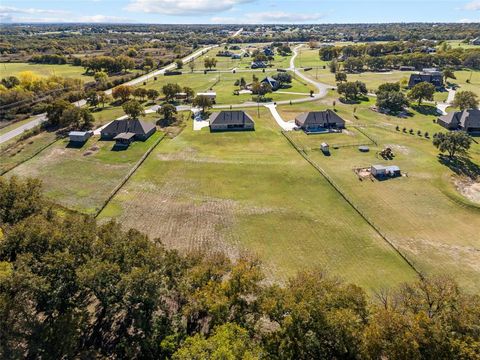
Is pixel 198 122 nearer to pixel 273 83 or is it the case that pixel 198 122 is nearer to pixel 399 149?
pixel 399 149

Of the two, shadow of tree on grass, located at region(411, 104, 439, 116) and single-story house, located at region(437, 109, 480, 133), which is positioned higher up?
single-story house, located at region(437, 109, 480, 133)

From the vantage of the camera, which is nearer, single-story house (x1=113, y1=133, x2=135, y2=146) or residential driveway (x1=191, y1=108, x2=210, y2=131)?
single-story house (x1=113, y1=133, x2=135, y2=146)

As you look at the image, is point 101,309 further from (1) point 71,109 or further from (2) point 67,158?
(1) point 71,109

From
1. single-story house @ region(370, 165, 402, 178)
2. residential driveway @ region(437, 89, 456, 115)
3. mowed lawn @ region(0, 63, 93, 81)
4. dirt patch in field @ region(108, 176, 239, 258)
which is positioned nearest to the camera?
dirt patch in field @ region(108, 176, 239, 258)

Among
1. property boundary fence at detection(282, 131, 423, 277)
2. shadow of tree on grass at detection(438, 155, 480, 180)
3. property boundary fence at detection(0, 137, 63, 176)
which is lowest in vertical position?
property boundary fence at detection(0, 137, 63, 176)

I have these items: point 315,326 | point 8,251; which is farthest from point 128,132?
point 315,326

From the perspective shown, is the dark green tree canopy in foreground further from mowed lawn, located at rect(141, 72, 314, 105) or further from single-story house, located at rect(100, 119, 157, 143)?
mowed lawn, located at rect(141, 72, 314, 105)

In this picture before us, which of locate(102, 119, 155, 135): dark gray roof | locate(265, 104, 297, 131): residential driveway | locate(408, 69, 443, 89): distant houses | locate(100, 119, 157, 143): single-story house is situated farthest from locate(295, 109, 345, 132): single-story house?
locate(408, 69, 443, 89): distant houses
